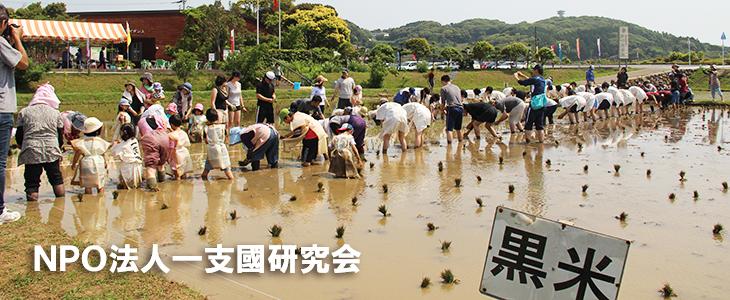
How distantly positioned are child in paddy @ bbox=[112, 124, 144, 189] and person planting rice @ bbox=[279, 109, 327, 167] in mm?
2653

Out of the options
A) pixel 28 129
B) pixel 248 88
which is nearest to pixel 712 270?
pixel 28 129

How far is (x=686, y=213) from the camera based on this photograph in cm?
889

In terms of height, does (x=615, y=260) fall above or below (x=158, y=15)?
below

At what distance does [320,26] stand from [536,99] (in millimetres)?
46135

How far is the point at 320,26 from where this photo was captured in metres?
60.0

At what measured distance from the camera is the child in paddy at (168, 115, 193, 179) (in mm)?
10859

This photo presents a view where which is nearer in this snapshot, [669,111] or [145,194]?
[145,194]

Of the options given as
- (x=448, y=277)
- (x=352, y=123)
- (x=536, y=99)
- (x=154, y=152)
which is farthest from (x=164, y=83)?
(x=448, y=277)

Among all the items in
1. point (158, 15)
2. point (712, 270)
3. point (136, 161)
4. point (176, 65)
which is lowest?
point (712, 270)

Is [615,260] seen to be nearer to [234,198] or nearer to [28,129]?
[234,198]

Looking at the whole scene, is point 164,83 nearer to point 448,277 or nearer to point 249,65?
point 249,65

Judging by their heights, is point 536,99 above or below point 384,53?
below

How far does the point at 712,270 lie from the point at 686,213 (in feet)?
8.04

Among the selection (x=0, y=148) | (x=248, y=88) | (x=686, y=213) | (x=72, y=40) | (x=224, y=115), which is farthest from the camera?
(x=72, y=40)
